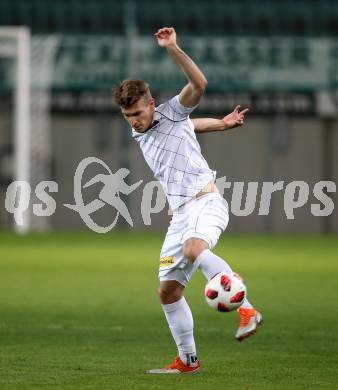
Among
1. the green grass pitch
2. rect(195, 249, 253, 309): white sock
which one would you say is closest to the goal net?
the green grass pitch

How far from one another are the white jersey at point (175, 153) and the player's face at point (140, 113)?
14 centimetres

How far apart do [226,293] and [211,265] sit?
0.29m

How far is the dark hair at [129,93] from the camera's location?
7.16m

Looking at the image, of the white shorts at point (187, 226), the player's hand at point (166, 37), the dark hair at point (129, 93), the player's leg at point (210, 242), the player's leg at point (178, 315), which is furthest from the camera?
the player's leg at point (178, 315)

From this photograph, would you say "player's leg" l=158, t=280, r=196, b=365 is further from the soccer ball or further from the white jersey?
the soccer ball

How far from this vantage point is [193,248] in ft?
23.2

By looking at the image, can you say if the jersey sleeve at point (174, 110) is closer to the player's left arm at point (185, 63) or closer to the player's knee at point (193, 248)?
the player's left arm at point (185, 63)

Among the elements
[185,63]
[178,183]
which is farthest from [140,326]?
[185,63]

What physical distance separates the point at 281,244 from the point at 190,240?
738 inches

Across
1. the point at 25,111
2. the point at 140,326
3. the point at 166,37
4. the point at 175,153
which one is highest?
the point at 166,37

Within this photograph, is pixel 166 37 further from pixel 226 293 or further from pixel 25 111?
pixel 25 111

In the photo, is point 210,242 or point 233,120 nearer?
point 210,242

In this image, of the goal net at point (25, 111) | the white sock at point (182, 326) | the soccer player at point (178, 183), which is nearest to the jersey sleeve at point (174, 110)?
the soccer player at point (178, 183)

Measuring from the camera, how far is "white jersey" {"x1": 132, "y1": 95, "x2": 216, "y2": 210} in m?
7.46
